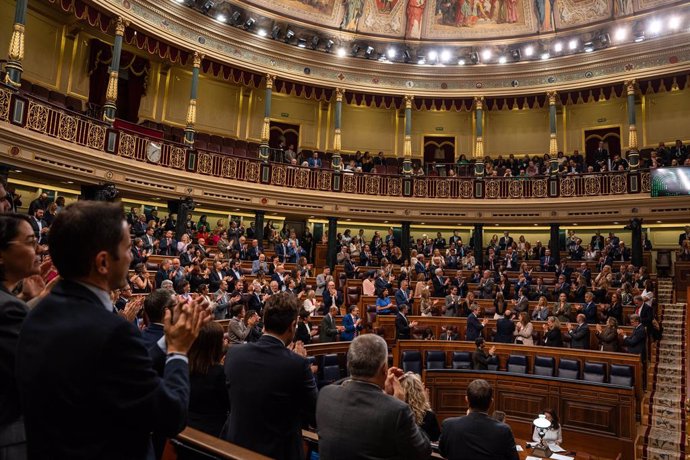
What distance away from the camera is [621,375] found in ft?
26.6

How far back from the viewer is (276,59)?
54.5ft

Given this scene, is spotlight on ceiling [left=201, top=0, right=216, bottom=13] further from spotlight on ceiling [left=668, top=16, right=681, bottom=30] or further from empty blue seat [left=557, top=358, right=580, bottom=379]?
spotlight on ceiling [left=668, top=16, right=681, bottom=30]

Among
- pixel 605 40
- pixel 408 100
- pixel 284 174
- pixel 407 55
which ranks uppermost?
pixel 407 55

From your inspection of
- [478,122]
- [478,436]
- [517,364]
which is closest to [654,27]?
[478,122]

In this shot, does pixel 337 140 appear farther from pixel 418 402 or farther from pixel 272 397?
pixel 272 397

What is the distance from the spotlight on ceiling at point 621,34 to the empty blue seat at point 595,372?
12059mm

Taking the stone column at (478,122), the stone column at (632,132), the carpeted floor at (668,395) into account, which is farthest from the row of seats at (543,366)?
the stone column at (478,122)

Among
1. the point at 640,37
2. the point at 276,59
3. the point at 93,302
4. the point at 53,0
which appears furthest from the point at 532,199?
the point at 93,302

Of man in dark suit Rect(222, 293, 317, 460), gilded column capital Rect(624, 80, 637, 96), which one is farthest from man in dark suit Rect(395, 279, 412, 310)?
gilded column capital Rect(624, 80, 637, 96)

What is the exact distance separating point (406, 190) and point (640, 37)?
28.1 feet

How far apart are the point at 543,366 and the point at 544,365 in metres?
0.02

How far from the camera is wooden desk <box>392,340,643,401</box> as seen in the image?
322 inches

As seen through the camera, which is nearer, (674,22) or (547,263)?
(547,263)

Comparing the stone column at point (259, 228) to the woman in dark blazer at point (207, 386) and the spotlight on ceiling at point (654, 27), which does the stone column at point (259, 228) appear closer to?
the woman in dark blazer at point (207, 386)
